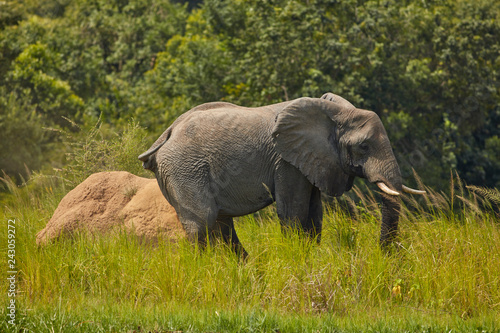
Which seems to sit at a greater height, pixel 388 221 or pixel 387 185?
pixel 387 185

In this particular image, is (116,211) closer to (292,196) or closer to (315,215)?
(292,196)

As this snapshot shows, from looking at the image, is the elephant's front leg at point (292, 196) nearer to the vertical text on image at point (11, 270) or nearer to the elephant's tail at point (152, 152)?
the elephant's tail at point (152, 152)

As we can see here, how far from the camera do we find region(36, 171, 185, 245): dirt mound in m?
8.18

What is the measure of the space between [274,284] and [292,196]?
107 centimetres

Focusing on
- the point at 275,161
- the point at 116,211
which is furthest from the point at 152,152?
the point at 275,161

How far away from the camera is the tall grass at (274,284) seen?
19.7ft

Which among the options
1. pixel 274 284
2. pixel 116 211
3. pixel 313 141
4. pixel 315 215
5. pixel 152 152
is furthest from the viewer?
pixel 116 211

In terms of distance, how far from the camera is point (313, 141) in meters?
7.49

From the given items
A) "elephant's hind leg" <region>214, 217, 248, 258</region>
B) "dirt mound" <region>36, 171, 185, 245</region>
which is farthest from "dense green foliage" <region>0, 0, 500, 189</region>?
"elephant's hind leg" <region>214, 217, 248, 258</region>

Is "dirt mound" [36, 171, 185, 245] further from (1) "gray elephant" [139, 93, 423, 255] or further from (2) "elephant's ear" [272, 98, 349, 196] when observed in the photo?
(2) "elephant's ear" [272, 98, 349, 196]

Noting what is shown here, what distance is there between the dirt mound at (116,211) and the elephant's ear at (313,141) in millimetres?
1693

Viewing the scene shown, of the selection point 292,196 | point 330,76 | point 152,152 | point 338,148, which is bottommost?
point 330,76

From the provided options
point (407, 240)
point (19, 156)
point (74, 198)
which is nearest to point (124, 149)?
point (74, 198)

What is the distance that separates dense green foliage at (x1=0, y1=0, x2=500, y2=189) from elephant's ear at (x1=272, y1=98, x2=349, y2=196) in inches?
355
